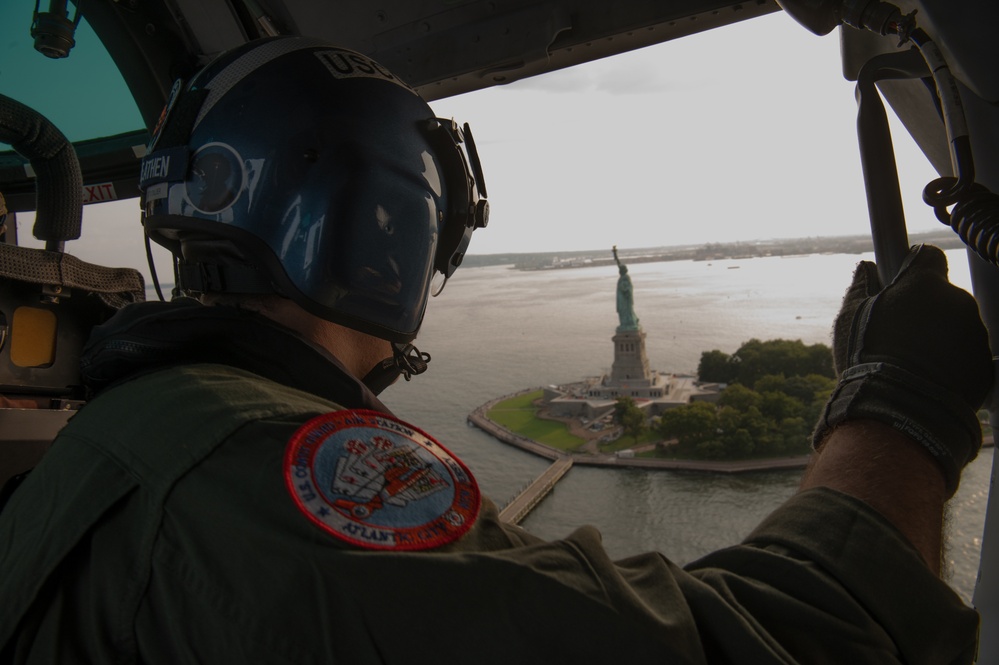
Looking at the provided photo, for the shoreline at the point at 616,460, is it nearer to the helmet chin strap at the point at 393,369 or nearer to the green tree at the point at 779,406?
the green tree at the point at 779,406

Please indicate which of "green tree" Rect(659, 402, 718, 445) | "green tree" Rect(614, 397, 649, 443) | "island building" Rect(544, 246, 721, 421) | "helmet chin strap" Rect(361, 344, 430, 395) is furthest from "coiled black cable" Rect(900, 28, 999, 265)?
"island building" Rect(544, 246, 721, 421)

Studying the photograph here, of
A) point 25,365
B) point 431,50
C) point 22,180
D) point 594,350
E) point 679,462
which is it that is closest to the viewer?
point 25,365

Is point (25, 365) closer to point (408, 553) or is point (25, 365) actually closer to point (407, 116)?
point (407, 116)

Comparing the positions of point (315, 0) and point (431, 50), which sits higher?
point (315, 0)

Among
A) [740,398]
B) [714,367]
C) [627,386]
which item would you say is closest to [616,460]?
[740,398]

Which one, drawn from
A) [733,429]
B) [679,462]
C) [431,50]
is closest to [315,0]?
[431,50]

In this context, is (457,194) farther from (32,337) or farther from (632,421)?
(632,421)

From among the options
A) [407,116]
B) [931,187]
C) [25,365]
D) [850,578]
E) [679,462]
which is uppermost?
[407,116]

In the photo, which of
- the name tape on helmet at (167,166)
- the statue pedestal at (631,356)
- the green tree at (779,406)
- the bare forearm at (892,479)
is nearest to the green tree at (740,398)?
the green tree at (779,406)
